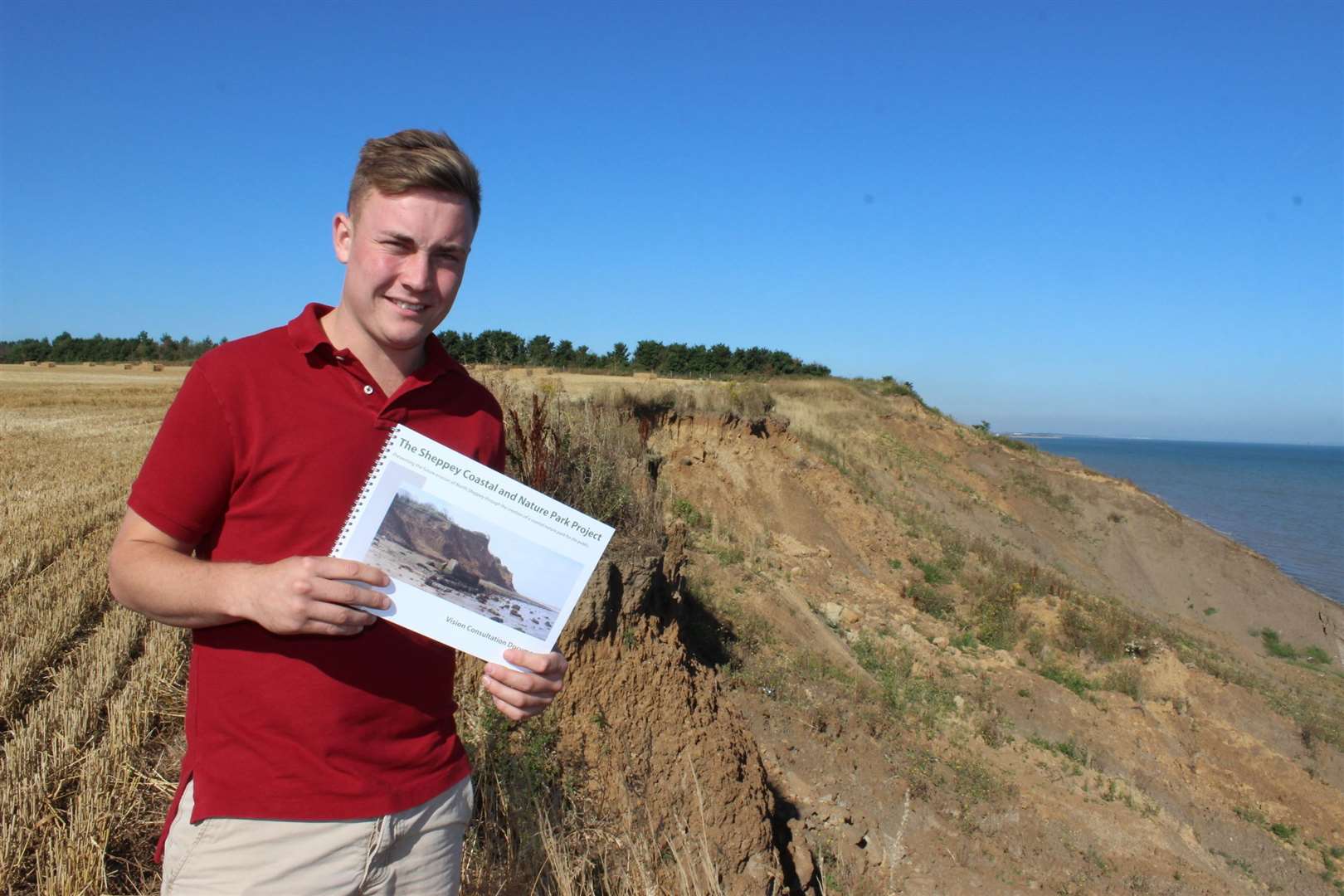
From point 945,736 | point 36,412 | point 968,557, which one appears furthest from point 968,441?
point 36,412

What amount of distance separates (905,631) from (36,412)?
79.1 ft

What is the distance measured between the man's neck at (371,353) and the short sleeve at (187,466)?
0.31 meters

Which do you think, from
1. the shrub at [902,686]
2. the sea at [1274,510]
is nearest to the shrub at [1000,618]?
the shrub at [902,686]

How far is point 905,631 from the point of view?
13.9m

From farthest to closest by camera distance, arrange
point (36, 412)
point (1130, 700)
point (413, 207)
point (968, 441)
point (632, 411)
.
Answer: point (968, 441), point (36, 412), point (632, 411), point (1130, 700), point (413, 207)

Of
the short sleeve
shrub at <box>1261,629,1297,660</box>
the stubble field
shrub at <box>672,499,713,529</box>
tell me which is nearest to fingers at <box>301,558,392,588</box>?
the short sleeve

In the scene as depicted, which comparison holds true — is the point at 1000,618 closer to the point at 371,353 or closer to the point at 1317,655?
the point at 1317,655

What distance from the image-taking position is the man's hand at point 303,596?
156 centimetres

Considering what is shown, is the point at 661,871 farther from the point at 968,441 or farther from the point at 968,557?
the point at 968,441

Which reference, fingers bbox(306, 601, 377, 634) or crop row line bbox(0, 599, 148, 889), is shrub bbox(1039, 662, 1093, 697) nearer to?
crop row line bbox(0, 599, 148, 889)

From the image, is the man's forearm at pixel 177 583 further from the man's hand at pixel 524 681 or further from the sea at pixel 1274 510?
the sea at pixel 1274 510

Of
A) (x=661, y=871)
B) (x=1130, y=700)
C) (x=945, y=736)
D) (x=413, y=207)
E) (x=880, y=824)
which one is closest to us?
(x=413, y=207)

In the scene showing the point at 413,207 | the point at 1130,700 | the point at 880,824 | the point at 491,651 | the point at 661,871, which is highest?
the point at 413,207

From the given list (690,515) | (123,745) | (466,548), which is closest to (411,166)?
(466,548)
